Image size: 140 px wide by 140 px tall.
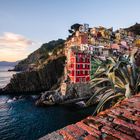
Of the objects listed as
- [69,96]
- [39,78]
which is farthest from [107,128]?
[39,78]

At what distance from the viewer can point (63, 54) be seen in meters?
134

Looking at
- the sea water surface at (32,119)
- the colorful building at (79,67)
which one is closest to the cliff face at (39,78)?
the colorful building at (79,67)

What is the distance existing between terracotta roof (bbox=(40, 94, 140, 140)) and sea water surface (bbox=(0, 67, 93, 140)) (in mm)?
43312

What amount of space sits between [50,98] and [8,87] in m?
44.6

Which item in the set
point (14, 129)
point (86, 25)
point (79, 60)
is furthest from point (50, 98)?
point (86, 25)

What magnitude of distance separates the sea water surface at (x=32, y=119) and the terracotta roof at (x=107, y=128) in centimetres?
4331

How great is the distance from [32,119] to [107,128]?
59.9 metres

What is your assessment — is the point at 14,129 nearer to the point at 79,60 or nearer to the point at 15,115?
the point at 15,115

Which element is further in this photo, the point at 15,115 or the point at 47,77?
the point at 47,77

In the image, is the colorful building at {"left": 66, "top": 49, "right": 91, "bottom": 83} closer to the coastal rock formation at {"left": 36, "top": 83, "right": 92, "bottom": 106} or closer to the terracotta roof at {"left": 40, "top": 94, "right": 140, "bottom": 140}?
the coastal rock formation at {"left": 36, "top": 83, "right": 92, "bottom": 106}

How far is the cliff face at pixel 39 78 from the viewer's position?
121m

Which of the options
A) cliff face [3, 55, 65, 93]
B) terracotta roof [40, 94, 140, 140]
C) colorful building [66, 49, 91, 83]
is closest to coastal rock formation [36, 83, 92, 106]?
colorful building [66, 49, 91, 83]

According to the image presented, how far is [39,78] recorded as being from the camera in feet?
416

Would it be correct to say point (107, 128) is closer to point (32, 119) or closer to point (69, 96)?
point (32, 119)
